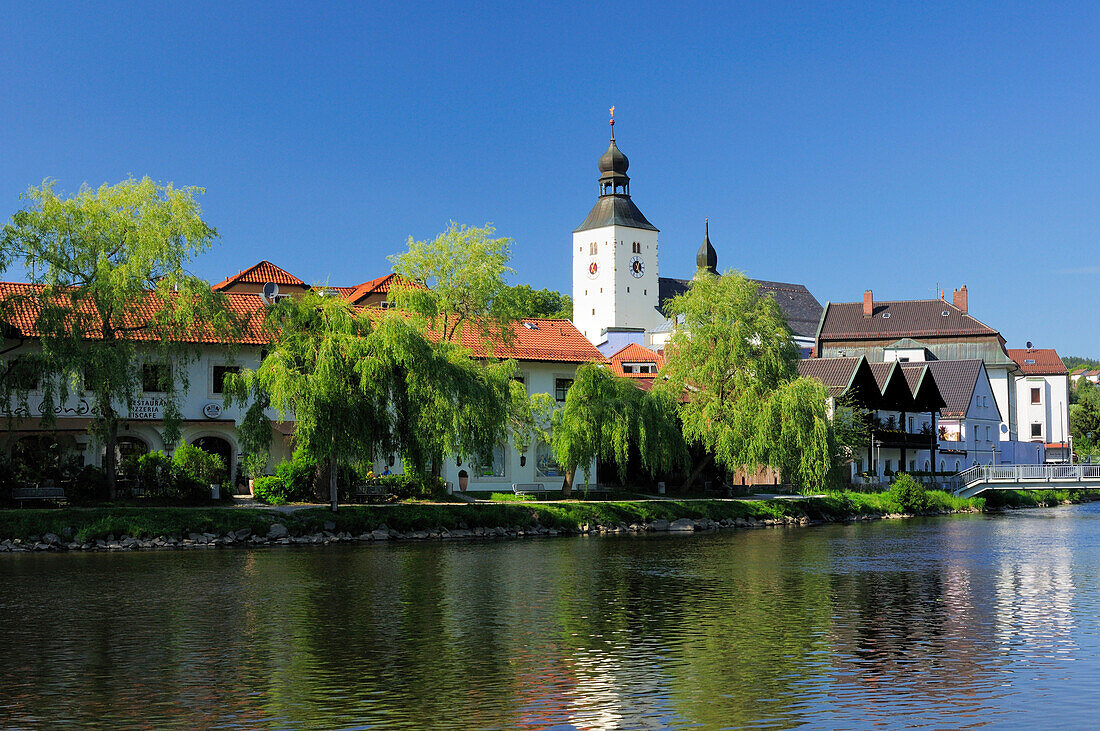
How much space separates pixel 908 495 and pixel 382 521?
3047 cm

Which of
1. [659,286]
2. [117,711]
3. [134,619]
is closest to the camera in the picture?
[117,711]

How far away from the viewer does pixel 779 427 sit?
51219 millimetres

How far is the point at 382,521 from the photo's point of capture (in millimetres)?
38906

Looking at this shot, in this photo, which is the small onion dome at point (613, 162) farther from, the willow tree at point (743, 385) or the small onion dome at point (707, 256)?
the willow tree at point (743, 385)

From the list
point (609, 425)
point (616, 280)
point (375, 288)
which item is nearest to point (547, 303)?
point (616, 280)

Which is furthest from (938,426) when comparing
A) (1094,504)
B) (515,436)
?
(515,436)

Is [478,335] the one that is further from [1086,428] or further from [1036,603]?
[1086,428]

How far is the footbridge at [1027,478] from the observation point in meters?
56.8

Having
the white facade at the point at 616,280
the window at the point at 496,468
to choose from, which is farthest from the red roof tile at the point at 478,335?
the white facade at the point at 616,280

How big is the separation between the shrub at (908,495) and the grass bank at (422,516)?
544mm

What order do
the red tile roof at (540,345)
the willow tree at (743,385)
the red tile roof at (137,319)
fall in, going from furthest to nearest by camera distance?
the red tile roof at (540,345), the willow tree at (743,385), the red tile roof at (137,319)

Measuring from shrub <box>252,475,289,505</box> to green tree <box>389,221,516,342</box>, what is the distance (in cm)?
1240

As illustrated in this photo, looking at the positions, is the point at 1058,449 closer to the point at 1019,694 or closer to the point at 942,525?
the point at 942,525

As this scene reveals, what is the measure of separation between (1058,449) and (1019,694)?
102m
